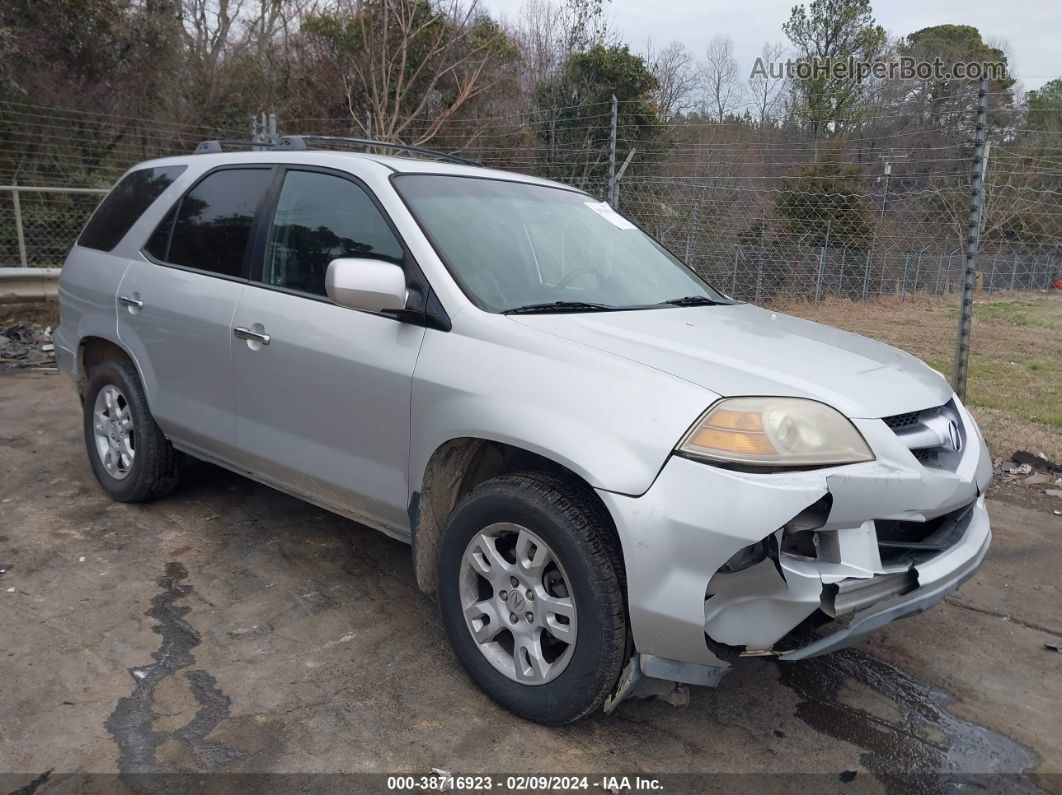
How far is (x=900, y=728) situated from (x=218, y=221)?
346 cm

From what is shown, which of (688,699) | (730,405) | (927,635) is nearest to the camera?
(730,405)

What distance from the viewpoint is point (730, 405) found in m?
2.43

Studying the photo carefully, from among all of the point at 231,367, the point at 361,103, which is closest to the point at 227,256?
the point at 231,367

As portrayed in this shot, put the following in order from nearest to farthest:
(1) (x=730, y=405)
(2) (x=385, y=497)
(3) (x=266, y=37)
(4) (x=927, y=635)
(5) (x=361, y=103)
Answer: (1) (x=730, y=405) → (2) (x=385, y=497) → (4) (x=927, y=635) → (5) (x=361, y=103) → (3) (x=266, y=37)

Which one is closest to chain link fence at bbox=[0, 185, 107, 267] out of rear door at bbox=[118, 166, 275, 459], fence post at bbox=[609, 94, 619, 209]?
fence post at bbox=[609, 94, 619, 209]

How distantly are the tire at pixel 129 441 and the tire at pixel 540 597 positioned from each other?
7.00 feet

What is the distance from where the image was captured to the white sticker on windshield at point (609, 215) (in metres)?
4.08

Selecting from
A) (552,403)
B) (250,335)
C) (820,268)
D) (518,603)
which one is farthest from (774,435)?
(820,268)

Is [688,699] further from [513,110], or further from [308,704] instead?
[513,110]

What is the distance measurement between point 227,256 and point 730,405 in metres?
2.48

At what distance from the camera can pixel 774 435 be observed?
7.90ft

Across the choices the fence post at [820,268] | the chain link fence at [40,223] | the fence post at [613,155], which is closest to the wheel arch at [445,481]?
the fence post at [613,155]

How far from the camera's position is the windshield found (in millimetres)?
3176

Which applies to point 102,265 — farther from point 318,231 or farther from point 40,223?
point 40,223
